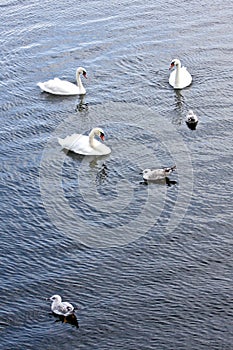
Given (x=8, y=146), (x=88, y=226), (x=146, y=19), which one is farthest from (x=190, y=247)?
(x=146, y=19)

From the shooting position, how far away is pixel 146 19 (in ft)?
171

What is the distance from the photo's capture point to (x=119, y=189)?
3372 cm

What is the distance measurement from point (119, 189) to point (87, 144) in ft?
14.1

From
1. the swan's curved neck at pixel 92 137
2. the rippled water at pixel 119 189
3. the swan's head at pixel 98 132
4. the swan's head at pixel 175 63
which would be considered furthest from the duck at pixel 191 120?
the swan's head at pixel 175 63

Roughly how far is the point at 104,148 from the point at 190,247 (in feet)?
28.0

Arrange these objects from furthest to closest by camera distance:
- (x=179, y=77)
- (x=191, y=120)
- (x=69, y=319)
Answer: (x=179, y=77)
(x=191, y=120)
(x=69, y=319)

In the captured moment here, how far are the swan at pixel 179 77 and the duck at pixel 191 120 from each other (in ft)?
13.5

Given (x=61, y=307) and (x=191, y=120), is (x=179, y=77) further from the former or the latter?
(x=61, y=307)

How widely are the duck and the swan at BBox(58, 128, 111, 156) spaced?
4.28 meters

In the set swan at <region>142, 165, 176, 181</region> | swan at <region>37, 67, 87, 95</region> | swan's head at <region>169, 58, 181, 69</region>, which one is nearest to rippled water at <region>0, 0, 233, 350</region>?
swan at <region>142, 165, 176, 181</region>

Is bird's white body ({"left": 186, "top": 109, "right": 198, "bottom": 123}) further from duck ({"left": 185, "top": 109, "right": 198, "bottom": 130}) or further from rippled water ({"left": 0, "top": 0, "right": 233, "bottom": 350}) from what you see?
rippled water ({"left": 0, "top": 0, "right": 233, "bottom": 350})

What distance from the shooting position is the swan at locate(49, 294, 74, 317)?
1037 inches

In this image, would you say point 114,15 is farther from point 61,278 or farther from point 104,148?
point 61,278

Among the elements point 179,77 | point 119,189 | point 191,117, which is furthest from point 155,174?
point 179,77
